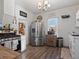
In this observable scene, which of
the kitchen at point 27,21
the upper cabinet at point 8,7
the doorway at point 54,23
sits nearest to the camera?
the upper cabinet at point 8,7

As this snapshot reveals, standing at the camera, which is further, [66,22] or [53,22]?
[53,22]

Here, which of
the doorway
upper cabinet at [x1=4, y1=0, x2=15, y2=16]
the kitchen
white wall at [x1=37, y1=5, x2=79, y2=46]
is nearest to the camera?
upper cabinet at [x1=4, y1=0, x2=15, y2=16]

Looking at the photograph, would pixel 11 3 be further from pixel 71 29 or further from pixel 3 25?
pixel 71 29

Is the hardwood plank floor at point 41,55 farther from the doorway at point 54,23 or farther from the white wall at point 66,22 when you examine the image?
the doorway at point 54,23

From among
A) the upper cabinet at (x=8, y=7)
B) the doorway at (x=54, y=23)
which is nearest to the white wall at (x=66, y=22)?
the doorway at (x=54, y=23)

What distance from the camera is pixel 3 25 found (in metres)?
4.53

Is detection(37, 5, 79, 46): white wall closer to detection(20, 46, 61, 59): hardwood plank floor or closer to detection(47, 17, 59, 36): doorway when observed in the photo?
detection(47, 17, 59, 36): doorway

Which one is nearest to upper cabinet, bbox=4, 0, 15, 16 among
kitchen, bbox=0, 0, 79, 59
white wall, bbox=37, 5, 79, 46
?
kitchen, bbox=0, 0, 79, 59

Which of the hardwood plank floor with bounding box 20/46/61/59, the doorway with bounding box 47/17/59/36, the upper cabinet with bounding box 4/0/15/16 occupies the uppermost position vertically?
the upper cabinet with bounding box 4/0/15/16

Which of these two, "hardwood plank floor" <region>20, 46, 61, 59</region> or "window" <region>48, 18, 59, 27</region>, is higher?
"window" <region>48, 18, 59, 27</region>

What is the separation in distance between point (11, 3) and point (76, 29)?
448 centimetres

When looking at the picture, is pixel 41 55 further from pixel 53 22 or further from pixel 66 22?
pixel 53 22

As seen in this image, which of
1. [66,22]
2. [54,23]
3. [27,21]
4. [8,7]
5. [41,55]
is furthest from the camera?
[54,23]

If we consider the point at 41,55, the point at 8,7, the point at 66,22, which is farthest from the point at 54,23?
the point at 8,7
